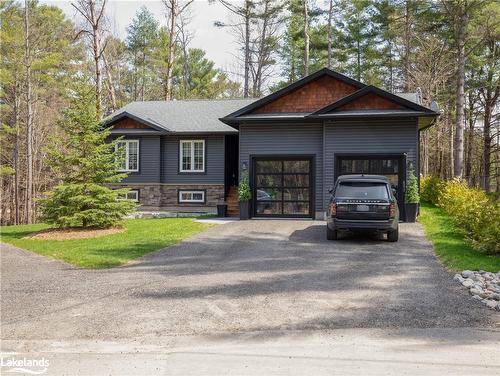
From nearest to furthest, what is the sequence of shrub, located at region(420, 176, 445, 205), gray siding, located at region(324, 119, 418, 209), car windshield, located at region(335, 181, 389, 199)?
car windshield, located at region(335, 181, 389, 199)
gray siding, located at region(324, 119, 418, 209)
shrub, located at region(420, 176, 445, 205)

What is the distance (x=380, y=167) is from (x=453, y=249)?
22.5 ft

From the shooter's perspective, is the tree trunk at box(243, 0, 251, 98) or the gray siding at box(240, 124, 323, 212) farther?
the tree trunk at box(243, 0, 251, 98)

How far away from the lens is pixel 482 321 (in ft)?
19.8

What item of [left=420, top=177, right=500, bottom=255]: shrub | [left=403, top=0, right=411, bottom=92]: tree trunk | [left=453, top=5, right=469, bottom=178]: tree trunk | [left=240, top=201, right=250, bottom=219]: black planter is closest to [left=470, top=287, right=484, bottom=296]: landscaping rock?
[left=420, top=177, right=500, bottom=255]: shrub

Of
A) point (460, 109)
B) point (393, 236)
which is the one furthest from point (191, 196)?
point (460, 109)

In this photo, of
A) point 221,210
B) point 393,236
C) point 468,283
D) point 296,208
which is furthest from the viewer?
point 221,210

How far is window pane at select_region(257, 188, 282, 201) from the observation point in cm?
1895

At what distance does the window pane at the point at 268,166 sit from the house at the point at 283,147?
44 mm

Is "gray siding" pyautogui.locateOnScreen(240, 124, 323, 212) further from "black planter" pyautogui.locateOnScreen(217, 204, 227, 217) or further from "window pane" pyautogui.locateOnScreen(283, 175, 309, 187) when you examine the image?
"black planter" pyautogui.locateOnScreen(217, 204, 227, 217)

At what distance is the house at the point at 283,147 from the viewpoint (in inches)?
689

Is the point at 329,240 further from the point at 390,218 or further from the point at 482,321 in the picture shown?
the point at 482,321

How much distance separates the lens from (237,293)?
7.65m

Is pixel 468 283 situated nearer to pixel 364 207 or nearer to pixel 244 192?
pixel 364 207

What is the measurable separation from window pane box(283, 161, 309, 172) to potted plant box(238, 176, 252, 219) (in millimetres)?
1808
